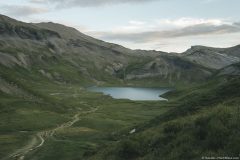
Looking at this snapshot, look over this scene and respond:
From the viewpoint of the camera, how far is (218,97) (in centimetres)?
6353

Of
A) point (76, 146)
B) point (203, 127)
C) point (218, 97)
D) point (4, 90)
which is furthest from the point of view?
point (4, 90)

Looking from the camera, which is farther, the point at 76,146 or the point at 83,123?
the point at 83,123

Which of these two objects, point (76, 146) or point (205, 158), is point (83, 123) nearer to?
point (76, 146)

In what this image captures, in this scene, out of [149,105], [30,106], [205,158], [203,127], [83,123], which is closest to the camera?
[205,158]

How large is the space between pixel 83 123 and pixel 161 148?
322 ft

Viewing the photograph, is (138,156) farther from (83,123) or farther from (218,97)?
(83,123)

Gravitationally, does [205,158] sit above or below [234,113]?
Answer: below

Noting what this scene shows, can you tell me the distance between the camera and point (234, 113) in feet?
94.2

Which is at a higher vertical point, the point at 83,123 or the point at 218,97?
the point at 218,97

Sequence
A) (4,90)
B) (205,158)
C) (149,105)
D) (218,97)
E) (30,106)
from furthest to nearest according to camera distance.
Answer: (149,105) < (4,90) < (30,106) < (218,97) < (205,158)

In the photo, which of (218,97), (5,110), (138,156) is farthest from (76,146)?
(5,110)

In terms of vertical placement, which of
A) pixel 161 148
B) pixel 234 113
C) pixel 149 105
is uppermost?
pixel 234 113

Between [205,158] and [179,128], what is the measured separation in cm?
871

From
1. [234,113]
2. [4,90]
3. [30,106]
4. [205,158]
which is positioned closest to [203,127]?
[234,113]
